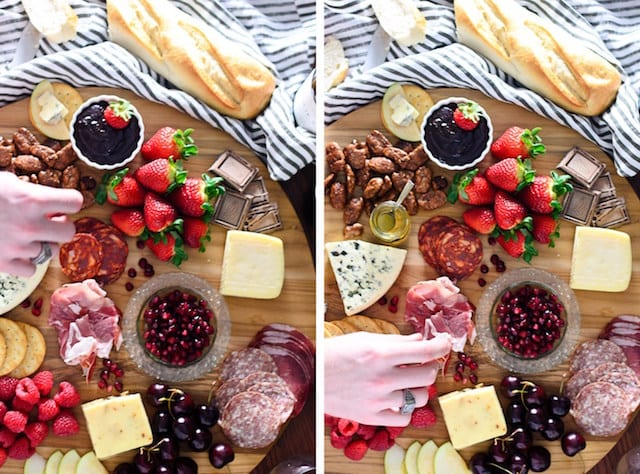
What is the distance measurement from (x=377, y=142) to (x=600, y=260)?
1.98ft

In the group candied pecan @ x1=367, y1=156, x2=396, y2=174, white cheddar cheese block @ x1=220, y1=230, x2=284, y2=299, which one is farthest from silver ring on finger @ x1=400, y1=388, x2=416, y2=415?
candied pecan @ x1=367, y1=156, x2=396, y2=174

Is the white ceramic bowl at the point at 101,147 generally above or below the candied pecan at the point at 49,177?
above

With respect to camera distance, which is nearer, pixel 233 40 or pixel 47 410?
pixel 47 410

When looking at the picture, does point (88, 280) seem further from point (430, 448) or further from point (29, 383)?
point (430, 448)

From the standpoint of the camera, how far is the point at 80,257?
1.79 metres

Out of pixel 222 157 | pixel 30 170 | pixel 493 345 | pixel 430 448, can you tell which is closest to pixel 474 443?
pixel 430 448

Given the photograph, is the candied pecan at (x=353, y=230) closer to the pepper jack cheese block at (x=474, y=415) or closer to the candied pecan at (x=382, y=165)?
the candied pecan at (x=382, y=165)

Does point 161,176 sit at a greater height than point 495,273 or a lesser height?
greater

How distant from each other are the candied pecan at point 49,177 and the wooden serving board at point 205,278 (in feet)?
0.21

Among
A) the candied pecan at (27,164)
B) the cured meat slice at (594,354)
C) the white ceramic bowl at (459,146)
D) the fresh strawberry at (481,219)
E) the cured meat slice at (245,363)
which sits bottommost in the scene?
the cured meat slice at (245,363)

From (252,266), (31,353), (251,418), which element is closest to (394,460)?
(251,418)

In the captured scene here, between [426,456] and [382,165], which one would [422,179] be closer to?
[382,165]

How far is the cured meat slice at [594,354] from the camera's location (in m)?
1.84

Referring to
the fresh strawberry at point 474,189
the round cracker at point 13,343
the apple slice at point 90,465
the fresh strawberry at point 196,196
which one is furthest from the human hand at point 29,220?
the fresh strawberry at point 474,189
